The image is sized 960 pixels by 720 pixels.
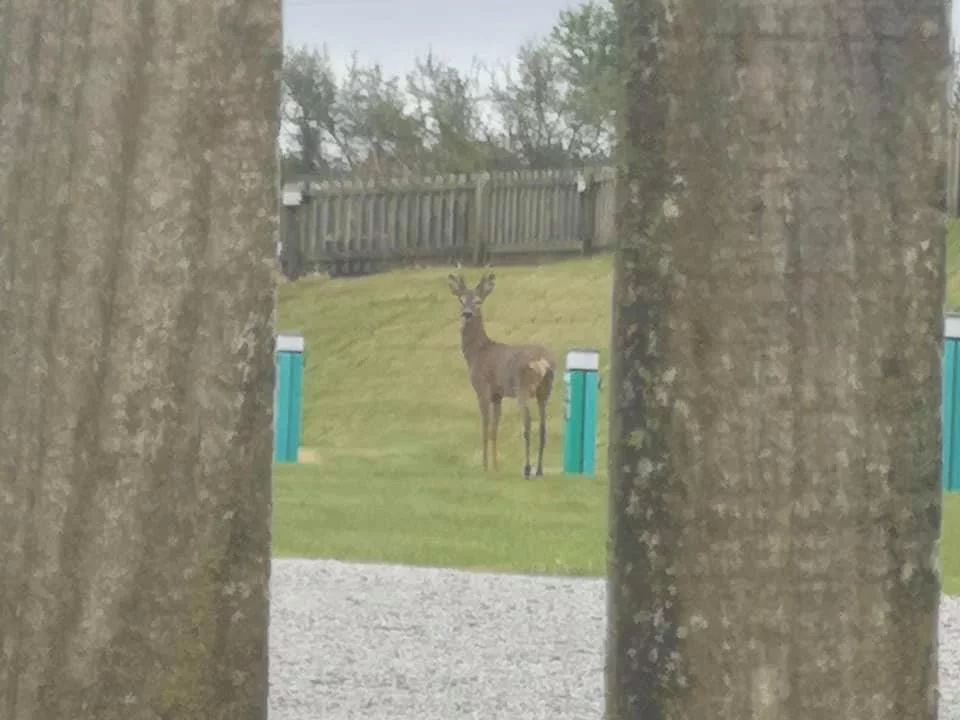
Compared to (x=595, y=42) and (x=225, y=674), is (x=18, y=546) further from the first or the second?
(x=595, y=42)

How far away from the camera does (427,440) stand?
14.7 m

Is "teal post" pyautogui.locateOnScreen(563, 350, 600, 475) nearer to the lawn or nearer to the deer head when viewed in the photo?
the lawn

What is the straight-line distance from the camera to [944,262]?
1513 mm

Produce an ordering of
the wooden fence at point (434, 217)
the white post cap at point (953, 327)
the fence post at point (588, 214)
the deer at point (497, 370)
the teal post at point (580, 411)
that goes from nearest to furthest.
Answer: the white post cap at point (953, 327), the teal post at point (580, 411), the deer at point (497, 370), the fence post at point (588, 214), the wooden fence at point (434, 217)

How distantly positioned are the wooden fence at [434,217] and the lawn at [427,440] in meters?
0.91

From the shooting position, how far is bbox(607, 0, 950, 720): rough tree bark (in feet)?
4.86

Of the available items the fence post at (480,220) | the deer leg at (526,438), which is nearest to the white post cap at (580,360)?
the deer leg at (526,438)

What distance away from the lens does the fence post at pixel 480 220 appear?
2084 cm

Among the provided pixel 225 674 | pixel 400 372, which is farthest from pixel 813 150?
pixel 400 372

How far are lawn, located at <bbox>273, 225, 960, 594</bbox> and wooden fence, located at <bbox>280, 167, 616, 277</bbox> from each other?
3.00 feet

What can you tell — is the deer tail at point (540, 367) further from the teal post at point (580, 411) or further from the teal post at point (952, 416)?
the teal post at point (952, 416)

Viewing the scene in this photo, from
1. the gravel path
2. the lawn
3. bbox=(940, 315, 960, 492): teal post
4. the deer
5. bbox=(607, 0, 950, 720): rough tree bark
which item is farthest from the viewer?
the deer

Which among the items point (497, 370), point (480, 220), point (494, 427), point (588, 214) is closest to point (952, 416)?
point (494, 427)

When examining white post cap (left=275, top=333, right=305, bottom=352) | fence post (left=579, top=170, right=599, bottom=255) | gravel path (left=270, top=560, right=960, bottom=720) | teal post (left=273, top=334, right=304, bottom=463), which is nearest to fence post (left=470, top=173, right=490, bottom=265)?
fence post (left=579, top=170, right=599, bottom=255)
